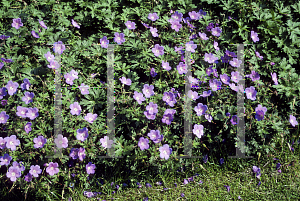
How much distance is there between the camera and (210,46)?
3.32 metres

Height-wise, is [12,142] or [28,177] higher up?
[12,142]

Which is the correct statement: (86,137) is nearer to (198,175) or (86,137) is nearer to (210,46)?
(198,175)

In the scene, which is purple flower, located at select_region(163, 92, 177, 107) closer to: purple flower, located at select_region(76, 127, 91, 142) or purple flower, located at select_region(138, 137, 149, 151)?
purple flower, located at select_region(138, 137, 149, 151)

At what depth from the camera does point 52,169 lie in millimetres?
2805

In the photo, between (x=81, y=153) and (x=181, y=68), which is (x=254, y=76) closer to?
(x=181, y=68)

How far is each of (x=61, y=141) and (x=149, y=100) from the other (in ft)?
3.05

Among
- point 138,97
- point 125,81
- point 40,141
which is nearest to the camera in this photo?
point 40,141

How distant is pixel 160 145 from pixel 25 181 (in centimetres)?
134

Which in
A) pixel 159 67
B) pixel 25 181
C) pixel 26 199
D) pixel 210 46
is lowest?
pixel 26 199

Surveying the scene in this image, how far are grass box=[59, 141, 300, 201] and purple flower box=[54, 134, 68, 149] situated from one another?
0.50m

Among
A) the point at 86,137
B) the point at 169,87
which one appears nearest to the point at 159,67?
the point at 169,87

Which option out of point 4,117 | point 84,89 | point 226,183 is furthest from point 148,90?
point 4,117

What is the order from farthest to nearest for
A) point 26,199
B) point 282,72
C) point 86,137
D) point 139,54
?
point 282,72 → point 139,54 → point 26,199 → point 86,137

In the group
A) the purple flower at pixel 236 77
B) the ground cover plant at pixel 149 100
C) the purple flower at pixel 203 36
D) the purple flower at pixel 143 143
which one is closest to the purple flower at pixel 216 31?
the ground cover plant at pixel 149 100
